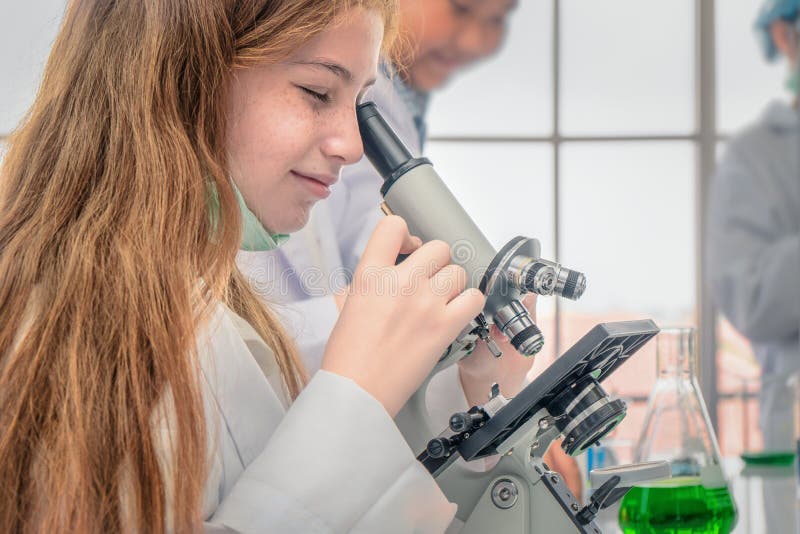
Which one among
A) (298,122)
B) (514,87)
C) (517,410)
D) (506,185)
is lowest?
(517,410)

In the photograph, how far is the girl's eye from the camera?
70 cm

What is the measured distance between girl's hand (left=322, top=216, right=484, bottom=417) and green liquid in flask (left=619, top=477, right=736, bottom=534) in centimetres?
27

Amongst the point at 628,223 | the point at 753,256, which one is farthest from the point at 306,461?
the point at 628,223

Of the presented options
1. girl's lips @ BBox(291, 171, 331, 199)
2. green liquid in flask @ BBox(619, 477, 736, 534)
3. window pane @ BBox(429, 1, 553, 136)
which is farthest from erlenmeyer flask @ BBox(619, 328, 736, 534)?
window pane @ BBox(429, 1, 553, 136)

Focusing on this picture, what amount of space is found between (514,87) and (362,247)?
276 centimetres

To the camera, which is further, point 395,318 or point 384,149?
point 384,149

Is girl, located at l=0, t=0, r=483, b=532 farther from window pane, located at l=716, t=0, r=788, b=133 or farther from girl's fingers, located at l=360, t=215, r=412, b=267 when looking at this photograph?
window pane, located at l=716, t=0, r=788, b=133

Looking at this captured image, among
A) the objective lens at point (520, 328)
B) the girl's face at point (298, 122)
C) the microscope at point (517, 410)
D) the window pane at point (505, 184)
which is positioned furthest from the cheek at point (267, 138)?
the window pane at point (505, 184)

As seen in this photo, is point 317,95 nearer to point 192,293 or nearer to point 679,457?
point 192,293

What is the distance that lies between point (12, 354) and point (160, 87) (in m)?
0.23

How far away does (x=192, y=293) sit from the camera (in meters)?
0.63

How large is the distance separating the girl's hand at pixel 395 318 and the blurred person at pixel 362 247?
152 mm

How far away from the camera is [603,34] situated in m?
3.95

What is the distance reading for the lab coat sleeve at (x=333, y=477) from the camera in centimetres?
55
